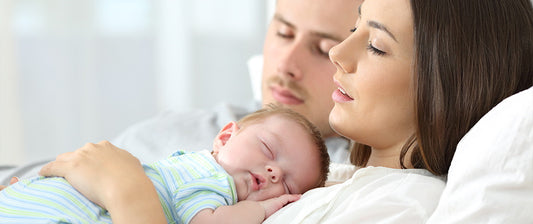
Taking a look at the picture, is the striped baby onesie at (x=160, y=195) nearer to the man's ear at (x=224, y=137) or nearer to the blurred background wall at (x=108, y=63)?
the man's ear at (x=224, y=137)

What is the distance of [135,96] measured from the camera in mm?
4406

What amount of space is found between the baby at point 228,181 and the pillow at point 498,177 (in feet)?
1.31

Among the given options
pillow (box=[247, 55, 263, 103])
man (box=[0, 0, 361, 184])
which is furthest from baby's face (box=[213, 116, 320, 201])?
pillow (box=[247, 55, 263, 103])

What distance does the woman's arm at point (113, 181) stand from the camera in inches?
49.4

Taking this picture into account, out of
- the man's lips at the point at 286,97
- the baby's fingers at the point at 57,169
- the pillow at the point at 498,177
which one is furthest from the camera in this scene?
the man's lips at the point at 286,97

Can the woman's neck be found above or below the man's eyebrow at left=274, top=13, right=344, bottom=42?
below

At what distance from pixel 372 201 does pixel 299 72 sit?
1.20 m

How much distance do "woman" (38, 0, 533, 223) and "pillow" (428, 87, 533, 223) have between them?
10cm

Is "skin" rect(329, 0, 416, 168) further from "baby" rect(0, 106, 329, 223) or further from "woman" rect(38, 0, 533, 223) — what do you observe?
"baby" rect(0, 106, 329, 223)

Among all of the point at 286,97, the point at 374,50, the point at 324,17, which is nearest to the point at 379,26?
the point at 374,50

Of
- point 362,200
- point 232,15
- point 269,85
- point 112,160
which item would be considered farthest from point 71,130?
point 362,200

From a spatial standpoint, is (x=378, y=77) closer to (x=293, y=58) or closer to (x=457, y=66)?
(x=457, y=66)

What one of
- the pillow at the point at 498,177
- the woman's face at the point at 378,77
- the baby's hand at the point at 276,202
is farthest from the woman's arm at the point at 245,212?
the pillow at the point at 498,177

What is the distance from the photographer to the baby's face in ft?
4.84
